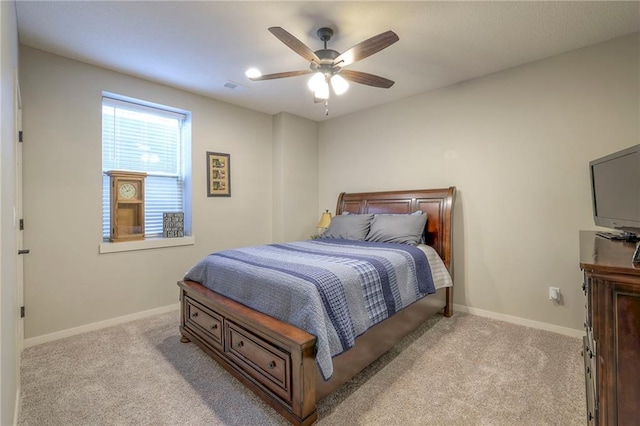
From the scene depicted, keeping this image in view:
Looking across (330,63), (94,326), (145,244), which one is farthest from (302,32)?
(94,326)

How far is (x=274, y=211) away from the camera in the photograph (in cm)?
455

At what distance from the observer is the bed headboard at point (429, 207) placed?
329 cm

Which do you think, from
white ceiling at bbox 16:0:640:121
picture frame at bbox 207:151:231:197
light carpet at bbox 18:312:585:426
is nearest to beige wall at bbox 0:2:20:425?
light carpet at bbox 18:312:585:426

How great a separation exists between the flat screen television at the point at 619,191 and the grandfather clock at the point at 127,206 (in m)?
4.05

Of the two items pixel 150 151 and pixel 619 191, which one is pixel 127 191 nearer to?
pixel 150 151

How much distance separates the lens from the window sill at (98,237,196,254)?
3.04 metres

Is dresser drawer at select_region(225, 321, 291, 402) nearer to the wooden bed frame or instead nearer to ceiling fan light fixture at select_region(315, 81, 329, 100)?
the wooden bed frame

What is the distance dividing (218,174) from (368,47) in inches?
104

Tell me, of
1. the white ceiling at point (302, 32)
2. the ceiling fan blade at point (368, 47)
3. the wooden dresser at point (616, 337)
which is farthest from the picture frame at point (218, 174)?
the wooden dresser at point (616, 337)

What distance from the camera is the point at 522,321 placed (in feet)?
9.82

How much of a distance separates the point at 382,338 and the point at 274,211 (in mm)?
2773

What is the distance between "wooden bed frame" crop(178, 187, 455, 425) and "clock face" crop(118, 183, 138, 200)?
138cm

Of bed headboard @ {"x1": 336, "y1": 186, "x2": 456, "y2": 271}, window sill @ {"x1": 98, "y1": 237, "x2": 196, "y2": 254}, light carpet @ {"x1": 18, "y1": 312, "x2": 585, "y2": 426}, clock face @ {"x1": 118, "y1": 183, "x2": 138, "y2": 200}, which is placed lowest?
light carpet @ {"x1": 18, "y1": 312, "x2": 585, "y2": 426}

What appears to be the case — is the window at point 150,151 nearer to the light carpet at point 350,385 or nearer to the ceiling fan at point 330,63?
the light carpet at point 350,385
